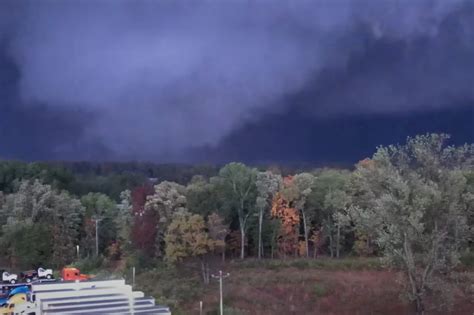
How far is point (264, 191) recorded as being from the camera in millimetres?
53750

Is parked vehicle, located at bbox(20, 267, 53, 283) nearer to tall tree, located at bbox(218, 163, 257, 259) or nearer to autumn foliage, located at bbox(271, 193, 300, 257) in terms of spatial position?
tall tree, located at bbox(218, 163, 257, 259)

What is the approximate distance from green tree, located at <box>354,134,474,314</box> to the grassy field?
329 centimetres

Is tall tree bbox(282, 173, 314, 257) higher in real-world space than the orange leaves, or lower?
higher

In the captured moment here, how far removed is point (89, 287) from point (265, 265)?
1873 cm

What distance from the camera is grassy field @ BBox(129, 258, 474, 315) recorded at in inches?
1575

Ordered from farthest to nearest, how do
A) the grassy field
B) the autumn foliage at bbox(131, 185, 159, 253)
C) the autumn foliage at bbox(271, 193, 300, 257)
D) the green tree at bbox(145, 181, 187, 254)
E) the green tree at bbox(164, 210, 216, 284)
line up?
the autumn foliage at bbox(271, 193, 300, 257), the green tree at bbox(145, 181, 187, 254), the autumn foliage at bbox(131, 185, 159, 253), the green tree at bbox(164, 210, 216, 284), the grassy field

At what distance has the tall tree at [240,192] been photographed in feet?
177

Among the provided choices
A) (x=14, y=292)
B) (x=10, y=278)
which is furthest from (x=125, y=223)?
(x=14, y=292)

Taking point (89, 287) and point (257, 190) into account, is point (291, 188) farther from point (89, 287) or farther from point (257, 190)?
point (89, 287)

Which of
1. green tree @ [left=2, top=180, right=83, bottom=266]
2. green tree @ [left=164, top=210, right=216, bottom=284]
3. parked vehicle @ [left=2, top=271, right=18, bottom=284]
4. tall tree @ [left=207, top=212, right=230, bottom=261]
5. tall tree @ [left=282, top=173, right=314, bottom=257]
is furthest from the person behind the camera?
green tree @ [left=2, top=180, right=83, bottom=266]

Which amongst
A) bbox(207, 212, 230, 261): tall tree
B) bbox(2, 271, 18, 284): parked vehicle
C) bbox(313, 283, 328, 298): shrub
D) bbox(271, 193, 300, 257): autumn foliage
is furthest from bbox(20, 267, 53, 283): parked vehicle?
bbox(271, 193, 300, 257): autumn foliage

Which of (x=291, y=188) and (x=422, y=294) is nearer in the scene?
(x=422, y=294)

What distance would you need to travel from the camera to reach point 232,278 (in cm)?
4650

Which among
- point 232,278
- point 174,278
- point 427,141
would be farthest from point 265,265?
point 427,141
